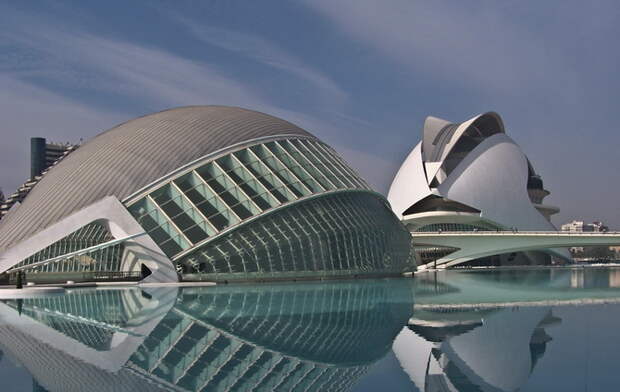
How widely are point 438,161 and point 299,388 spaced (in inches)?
2631

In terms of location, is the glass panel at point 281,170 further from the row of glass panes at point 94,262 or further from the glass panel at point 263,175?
the row of glass panes at point 94,262

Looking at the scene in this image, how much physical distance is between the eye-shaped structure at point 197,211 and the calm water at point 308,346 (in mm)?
9202

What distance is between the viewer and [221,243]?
29.2m

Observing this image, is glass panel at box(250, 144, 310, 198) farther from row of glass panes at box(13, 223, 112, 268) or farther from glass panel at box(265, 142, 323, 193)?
row of glass panes at box(13, 223, 112, 268)

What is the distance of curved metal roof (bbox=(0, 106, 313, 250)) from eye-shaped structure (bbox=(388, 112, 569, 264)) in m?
36.7

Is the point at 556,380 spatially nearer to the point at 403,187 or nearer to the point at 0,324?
the point at 0,324

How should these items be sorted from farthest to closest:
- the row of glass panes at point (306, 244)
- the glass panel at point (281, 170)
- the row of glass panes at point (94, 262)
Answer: the glass panel at point (281, 170)
the row of glass panes at point (94, 262)
the row of glass panes at point (306, 244)

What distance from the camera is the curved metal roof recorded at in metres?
30.5

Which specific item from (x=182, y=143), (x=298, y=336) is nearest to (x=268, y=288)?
(x=182, y=143)

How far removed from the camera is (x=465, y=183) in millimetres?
71688

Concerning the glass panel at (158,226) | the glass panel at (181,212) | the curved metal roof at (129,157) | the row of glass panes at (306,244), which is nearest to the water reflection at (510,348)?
the row of glass panes at (306,244)

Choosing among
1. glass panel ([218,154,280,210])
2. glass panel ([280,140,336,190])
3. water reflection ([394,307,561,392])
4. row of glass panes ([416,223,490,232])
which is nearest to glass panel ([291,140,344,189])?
glass panel ([280,140,336,190])

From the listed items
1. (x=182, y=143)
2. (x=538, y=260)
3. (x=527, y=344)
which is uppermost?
(x=182, y=143)

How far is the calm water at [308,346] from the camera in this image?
8.54 metres
